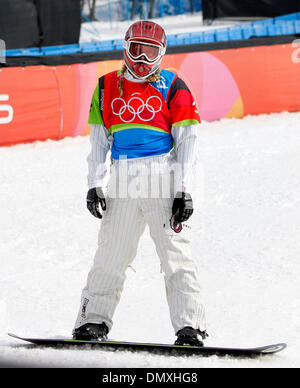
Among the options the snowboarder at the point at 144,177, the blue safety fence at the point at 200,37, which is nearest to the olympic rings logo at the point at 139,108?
the snowboarder at the point at 144,177

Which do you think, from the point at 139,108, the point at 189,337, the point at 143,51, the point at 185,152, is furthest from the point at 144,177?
the point at 189,337

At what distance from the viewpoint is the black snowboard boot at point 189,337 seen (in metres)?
3.69

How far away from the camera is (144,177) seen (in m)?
3.76

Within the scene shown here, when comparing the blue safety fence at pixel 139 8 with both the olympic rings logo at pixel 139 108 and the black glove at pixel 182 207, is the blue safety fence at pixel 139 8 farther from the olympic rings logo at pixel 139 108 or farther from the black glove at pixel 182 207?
the black glove at pixel 182 207

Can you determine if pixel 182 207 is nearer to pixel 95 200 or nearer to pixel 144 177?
pixel 144 177

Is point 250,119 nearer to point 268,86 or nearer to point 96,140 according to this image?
point 268,86

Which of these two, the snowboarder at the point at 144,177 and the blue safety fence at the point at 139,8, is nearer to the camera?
the snowboarder at the point at 144,177

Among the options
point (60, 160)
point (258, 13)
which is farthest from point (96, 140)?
point (258, 13)

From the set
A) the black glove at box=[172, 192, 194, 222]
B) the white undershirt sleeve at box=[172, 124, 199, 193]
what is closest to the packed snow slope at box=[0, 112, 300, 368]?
the black glove at box=[172, 192, 194, 222]

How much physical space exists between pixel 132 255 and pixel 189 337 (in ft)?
2.05

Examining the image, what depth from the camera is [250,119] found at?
11.6m

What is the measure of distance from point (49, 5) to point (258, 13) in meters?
10.2

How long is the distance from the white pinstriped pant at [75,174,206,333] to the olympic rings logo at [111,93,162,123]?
1.67 ft

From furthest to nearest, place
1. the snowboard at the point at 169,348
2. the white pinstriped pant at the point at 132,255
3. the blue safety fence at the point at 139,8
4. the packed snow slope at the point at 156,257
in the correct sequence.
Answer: the blue safety fence at the point at 139,8 → the packed snow slope at the point at 156,257 → the white pinstriped pant at the point at 132,255 → the snowboard at the point at 169,348
